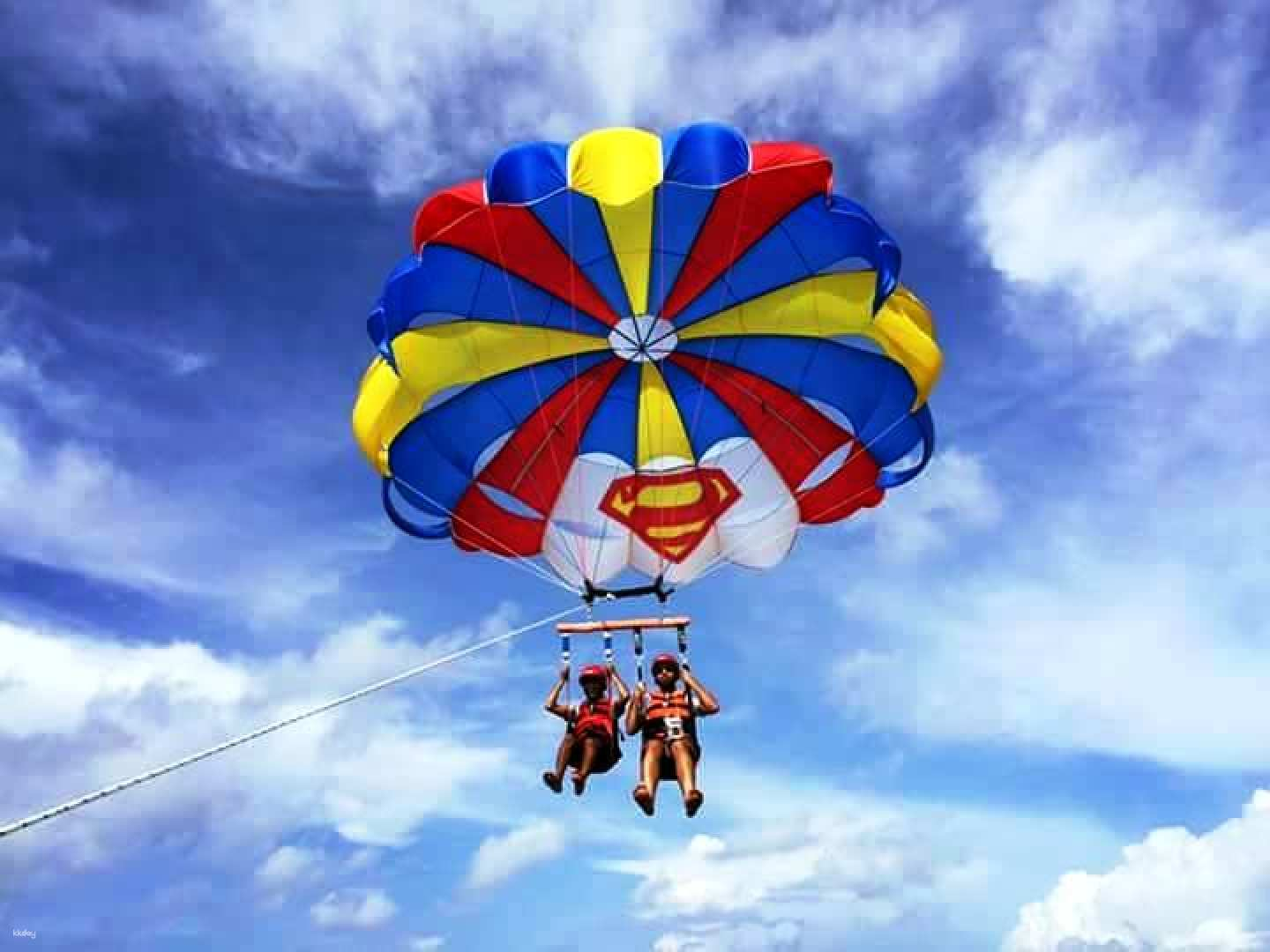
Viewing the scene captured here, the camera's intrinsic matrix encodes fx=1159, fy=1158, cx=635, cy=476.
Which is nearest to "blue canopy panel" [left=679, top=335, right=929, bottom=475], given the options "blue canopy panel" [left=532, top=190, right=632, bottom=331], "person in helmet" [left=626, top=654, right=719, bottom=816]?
"blue canopy panel" [left=532, top=190, right=632, bottom=331]

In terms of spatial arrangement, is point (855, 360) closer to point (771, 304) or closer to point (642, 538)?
point (771, 304)

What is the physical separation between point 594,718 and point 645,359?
4074 millimetres

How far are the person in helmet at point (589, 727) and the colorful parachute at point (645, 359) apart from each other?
2418 millimetres

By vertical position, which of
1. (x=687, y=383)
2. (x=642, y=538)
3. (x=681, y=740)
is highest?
(x=687, y=383)

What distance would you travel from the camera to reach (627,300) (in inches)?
467

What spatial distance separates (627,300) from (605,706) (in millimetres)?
4153

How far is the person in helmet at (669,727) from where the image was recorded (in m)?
9.59

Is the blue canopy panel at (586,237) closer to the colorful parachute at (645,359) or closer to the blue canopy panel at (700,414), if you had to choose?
the colorful parachute at (645,359)

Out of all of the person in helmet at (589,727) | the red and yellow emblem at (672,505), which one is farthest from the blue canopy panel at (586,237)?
the person in helmet at (589,727)

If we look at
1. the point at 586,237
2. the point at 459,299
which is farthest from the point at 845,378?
the point at 459,299

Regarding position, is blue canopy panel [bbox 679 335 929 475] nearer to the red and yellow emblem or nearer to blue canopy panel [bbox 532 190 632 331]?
blue canopy panel [bbox 532 190 632 331]

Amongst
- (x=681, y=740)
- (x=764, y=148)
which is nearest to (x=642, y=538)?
(x=681, y=740)

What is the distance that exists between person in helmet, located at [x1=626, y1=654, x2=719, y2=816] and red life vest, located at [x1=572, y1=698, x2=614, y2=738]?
0.57ft

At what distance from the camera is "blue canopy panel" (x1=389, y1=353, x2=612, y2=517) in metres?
12.2
